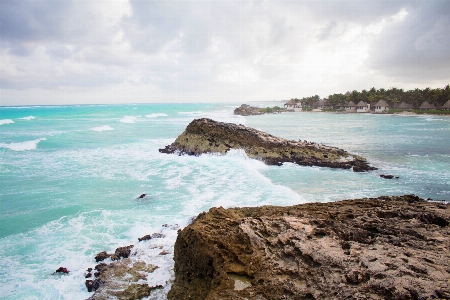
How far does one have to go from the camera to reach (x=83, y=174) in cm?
1839

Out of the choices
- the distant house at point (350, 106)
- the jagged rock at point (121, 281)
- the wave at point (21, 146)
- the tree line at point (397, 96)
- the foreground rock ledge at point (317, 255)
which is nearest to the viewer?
the foreground rock ledge at point (317, 255)

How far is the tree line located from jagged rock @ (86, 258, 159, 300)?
9500 centimetres

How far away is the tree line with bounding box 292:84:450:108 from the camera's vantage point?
81.4m

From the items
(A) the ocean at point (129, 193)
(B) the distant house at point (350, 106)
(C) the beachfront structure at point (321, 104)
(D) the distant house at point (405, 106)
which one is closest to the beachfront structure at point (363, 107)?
(B) the distant house at point (350, 106)

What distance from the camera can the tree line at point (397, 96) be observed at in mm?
81375

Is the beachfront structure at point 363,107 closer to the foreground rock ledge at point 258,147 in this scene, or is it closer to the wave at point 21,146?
the foreground rock ledge at point 258,147

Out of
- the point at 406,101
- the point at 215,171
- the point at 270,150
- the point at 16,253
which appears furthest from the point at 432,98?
the point at 16,253

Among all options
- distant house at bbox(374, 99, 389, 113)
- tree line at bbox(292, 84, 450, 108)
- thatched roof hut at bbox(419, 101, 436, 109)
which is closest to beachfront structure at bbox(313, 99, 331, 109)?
tree line at bbox(292, 84, 450, 108)

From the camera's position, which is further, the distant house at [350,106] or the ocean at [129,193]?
the distant house at [350,106]

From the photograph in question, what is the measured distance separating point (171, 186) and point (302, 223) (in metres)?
9.79

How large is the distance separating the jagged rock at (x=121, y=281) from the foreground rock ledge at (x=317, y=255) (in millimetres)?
1180

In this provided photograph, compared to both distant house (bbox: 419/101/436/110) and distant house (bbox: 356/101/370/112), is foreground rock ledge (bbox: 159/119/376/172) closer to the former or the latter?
distant house (bbox: 419/101/436/110)

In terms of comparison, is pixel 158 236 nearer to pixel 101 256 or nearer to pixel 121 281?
pixel 101 256

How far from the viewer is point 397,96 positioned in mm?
98750
